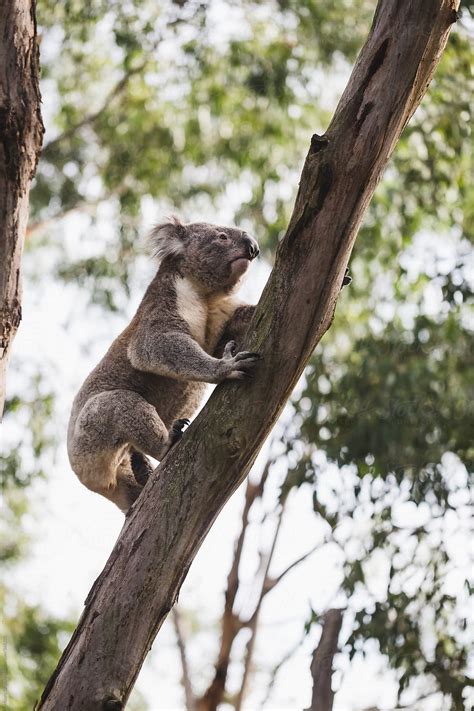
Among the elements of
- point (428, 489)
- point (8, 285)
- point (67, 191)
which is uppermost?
point (67, 191)

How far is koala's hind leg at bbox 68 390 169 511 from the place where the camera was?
144 inches

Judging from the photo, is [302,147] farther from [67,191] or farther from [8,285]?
[8,285]

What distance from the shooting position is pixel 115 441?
12.3 feet

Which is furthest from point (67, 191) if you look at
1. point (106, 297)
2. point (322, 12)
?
point (322, 12)

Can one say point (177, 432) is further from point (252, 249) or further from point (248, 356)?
point (252, 249)

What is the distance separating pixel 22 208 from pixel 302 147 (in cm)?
610

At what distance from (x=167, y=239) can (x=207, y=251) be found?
0.94ft

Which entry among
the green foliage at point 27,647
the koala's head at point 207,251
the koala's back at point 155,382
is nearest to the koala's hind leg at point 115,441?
the koala's back at point 155,382

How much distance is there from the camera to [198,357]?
3383mm

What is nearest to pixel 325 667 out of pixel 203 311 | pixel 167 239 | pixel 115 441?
pixel 115 441

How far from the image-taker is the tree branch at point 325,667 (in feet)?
8.49

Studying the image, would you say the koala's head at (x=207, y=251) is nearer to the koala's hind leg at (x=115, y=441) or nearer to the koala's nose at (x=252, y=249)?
the koala's nose at (x=252, y=249)

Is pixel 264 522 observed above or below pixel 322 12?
below

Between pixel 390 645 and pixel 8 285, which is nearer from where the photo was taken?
pixel 8 285
